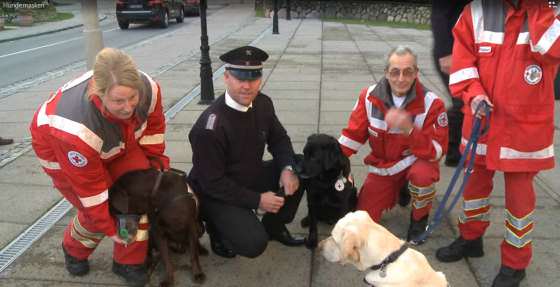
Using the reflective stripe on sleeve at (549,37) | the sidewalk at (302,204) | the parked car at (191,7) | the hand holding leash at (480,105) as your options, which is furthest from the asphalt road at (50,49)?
the reflective stripe on sleeve at (549,37)

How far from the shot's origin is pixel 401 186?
385 cm

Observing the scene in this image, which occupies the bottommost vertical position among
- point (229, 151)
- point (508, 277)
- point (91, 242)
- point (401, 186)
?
point (508, 277)

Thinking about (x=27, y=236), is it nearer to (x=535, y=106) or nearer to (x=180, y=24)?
(x=535, y=106)

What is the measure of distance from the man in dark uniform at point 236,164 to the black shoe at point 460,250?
113 cm

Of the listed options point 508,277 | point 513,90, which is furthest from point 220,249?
point 513,90

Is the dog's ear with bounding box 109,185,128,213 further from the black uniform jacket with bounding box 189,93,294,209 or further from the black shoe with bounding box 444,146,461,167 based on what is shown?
the black shoe with bounding box 444,146,461,167

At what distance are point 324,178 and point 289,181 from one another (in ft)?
0.85

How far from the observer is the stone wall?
23.5 meters

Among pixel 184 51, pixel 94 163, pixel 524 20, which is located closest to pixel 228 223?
pixel 94 163

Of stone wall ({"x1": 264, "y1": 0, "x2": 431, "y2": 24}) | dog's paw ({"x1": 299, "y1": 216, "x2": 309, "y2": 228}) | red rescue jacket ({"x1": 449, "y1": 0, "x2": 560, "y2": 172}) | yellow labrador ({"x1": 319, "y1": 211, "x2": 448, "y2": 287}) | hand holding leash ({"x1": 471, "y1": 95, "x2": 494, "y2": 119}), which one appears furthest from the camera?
stone wall ({"x1": 264, "y1": 0, "x2": 431, "y2": 24})

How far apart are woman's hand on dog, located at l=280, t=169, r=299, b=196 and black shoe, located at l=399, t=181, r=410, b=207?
1.11m

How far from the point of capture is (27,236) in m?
3.66

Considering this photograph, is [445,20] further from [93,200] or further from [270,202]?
[93,200]

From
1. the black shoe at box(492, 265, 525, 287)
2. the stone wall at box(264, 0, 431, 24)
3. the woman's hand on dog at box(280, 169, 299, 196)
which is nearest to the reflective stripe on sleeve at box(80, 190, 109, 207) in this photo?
the woman's hand on dog at box(280, 169, 299, 196)
